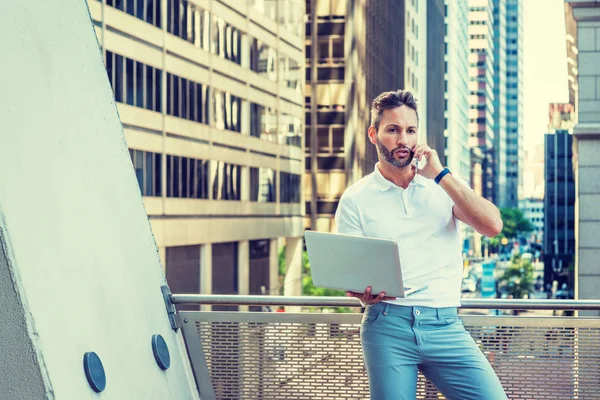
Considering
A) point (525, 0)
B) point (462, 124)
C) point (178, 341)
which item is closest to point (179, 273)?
point (178, 341)

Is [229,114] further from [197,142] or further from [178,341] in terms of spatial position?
[178,341]

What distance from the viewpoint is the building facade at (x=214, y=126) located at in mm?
26516

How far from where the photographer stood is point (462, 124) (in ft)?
285

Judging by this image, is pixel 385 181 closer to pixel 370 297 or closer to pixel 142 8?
pixel 370 297

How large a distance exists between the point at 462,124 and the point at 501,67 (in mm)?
71533

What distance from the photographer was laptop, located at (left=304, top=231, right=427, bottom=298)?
118 inches

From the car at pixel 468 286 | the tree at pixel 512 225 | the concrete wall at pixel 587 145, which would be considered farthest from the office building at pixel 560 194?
the concrete wall at pixel 587 145

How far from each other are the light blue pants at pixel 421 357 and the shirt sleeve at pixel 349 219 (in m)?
0.28

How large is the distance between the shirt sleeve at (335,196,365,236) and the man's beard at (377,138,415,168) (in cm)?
19

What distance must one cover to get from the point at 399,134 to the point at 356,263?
45 centimetres

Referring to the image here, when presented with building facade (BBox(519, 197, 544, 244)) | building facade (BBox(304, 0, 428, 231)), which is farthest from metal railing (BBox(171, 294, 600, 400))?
building facade (BBox(519, 197, 544, 244))

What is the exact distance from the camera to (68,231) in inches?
124

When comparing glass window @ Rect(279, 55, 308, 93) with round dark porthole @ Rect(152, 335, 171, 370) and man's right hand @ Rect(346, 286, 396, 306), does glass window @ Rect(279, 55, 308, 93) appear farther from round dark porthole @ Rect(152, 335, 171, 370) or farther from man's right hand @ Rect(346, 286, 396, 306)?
man's right hand @ Rect(346, 286, 396, 306)

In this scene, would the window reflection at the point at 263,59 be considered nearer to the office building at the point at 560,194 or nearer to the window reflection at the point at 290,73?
the window reflection at the point at 290,73
